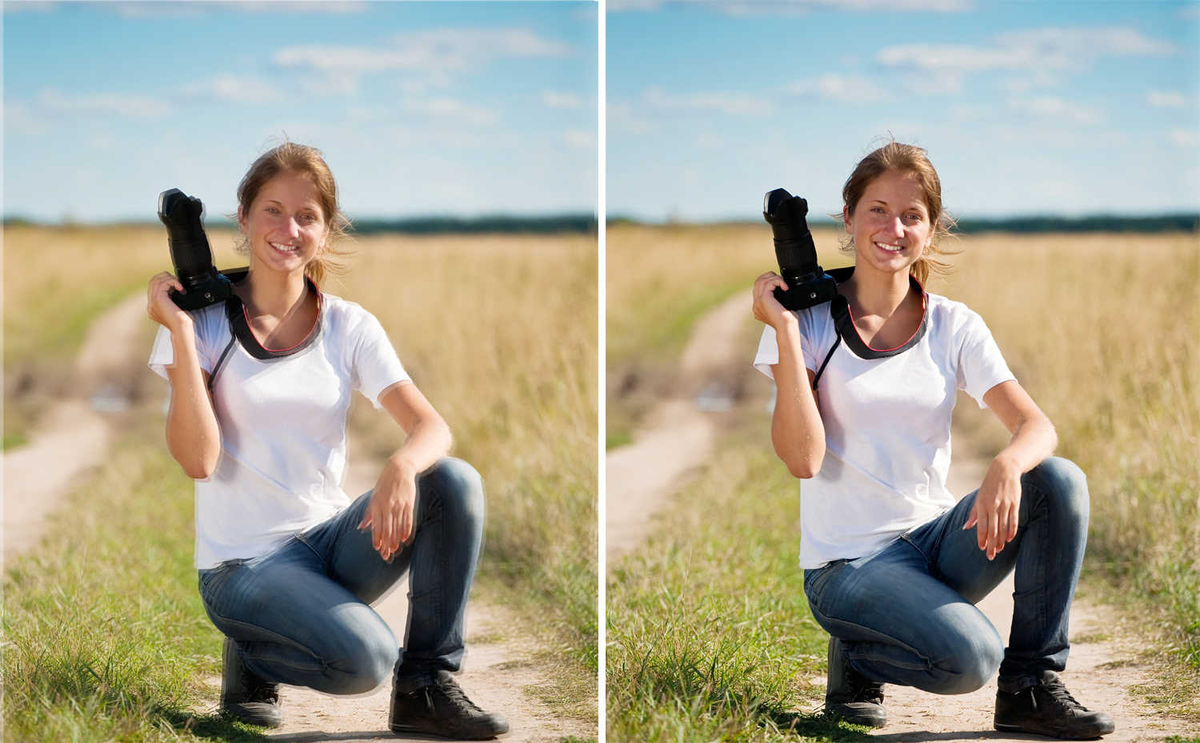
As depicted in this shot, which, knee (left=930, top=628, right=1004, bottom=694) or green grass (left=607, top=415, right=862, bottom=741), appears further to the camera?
green grass (left=607, top=415, right=862, bottom=741)

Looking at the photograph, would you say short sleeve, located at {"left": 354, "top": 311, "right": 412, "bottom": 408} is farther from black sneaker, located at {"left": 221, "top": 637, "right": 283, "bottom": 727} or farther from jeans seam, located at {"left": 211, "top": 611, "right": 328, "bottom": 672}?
black sneaker, located at {"left": 221, "top": 637, "right": 283, "bottom": 727}

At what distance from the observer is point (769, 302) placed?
10.5 ft

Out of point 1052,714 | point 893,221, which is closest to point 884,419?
point 893,221

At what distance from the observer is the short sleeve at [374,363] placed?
332cm

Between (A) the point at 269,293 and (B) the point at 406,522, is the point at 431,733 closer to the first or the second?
(B) the point at 406,522

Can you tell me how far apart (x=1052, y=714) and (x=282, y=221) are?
7.80 ft

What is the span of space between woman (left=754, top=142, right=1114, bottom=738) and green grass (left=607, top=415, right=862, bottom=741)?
1.15ft

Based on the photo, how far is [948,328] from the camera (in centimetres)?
330

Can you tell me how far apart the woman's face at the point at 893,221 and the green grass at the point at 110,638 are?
2092mm

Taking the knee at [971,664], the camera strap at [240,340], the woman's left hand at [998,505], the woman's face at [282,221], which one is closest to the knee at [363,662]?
the camera strap at [240,340]

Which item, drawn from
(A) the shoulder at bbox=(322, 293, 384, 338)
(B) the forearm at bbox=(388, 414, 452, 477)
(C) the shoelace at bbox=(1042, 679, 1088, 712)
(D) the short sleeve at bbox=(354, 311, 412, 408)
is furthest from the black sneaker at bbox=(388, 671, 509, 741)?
(C) the shoelace at bbox=(1042, 679, 1088, 712)

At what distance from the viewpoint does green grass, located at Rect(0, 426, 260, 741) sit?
3262 mm

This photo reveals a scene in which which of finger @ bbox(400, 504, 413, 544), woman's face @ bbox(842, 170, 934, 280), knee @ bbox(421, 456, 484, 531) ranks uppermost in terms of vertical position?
woman's face @ bbox(842, 170, 934, 280)

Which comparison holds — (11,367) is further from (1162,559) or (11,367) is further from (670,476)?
(1162,559)
